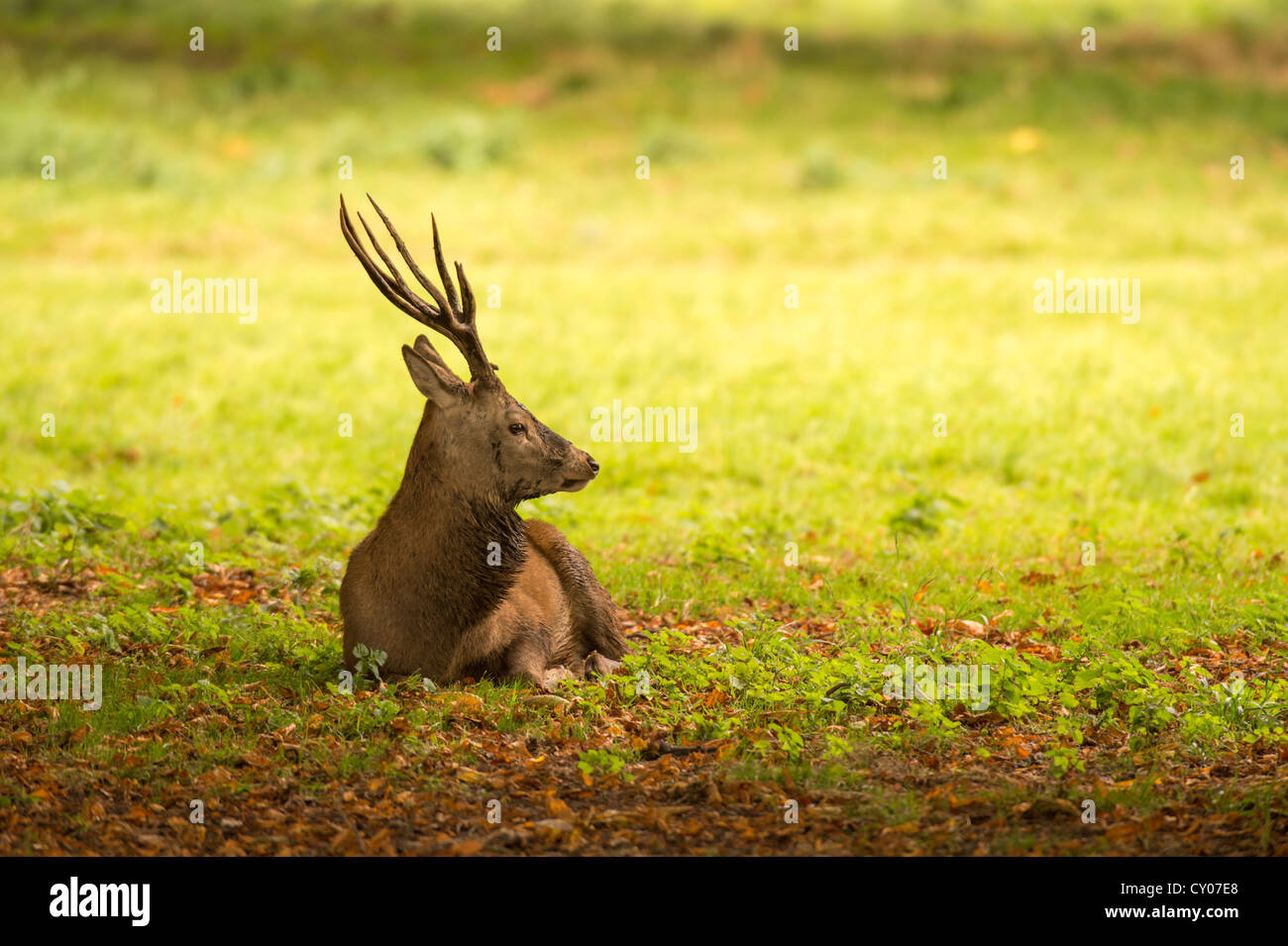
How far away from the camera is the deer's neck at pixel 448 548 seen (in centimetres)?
741

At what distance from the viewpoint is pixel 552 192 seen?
24406 mm

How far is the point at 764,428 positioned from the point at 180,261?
10.2 metres

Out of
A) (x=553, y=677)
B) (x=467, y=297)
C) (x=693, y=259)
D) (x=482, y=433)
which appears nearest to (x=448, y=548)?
(x=482, y=433)

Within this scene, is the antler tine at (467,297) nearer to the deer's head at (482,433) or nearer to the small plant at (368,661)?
the deer's head at (482,433)

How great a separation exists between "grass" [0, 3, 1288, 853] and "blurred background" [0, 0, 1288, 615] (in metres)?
0.09

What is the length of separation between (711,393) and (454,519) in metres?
9.07

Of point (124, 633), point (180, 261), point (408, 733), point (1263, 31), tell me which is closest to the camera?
point (408, 733)

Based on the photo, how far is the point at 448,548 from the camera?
7.41 metres

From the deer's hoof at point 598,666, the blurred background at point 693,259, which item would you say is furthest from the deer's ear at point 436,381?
the blurred background at point 693,259

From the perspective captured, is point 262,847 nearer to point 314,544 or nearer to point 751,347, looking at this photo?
point 314,544

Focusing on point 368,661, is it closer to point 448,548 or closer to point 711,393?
point 448,548

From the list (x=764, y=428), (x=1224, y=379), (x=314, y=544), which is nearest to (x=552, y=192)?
(x=764, y=428)

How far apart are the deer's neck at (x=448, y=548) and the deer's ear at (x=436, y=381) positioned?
6.7 inches

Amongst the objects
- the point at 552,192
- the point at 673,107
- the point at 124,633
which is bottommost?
the point at 124,633
